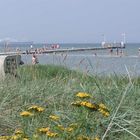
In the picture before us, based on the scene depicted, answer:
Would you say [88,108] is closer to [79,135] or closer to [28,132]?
[79,135]

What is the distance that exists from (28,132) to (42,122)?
1.15 ft

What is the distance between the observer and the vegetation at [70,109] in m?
4.39

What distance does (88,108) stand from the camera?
14.1 feet

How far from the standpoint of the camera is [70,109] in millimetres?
5582

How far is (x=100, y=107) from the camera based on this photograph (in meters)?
4.52

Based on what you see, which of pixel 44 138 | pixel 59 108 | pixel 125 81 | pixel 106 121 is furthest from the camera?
pixel 125 81

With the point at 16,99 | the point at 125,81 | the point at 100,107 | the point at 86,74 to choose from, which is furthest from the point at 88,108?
the point at 86,74

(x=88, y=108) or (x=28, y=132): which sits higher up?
(x=88, y=108)

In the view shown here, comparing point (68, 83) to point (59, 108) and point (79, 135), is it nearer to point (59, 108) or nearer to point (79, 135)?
point (59, 108)

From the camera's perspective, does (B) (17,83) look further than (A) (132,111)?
Yes

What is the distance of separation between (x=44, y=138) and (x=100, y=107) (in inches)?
26.4

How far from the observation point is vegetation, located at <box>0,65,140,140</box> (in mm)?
4387

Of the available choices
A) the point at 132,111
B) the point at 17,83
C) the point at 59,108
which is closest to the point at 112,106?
the point at 132,111

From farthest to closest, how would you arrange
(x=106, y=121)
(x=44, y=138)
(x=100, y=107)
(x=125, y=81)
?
(x=125, y=81) < (x=106, y=121) < (x=100, y=107) < (x=44, y=138)
